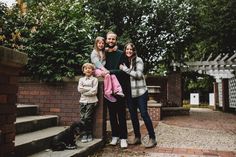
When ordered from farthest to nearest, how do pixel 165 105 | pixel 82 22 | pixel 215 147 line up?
pixel 165 105, pixel 82 22, pixel 215 147

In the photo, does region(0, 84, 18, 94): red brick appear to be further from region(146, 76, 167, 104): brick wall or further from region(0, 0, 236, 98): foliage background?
region(146, 76, 167, 104): brick wall

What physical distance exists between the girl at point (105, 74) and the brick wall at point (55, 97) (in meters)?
0.71

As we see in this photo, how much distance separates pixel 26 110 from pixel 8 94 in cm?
229

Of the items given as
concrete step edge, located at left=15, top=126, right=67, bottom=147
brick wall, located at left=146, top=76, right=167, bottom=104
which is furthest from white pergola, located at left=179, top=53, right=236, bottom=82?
concrete step edge, located at left=15, top=126, right=67, bottom=147

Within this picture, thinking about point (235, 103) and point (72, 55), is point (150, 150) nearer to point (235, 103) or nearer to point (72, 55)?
point (72, 55)

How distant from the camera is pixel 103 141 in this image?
17.2ft

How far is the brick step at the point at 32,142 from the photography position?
138 inches

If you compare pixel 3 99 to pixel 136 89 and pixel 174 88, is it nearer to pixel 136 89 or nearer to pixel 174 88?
pixel 136 89

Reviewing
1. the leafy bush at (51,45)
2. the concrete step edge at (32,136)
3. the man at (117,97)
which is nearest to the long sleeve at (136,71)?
the man at (117,97)

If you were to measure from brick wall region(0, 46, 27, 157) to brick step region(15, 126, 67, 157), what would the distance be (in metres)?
0.38

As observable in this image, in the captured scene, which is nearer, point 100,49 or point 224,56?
point 100,49

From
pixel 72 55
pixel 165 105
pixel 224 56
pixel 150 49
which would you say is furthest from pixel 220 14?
pixel 72 55

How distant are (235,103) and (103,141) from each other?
14.2 m

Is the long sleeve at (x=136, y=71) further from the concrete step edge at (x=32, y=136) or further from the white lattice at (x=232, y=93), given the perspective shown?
the white lattice at (x=232, y=93)
